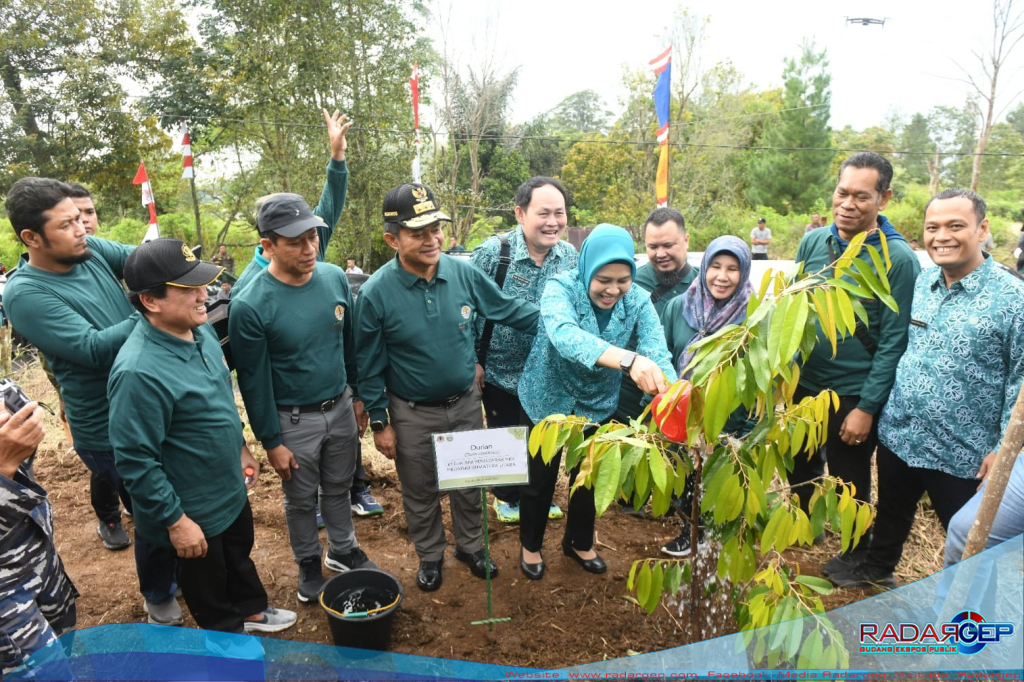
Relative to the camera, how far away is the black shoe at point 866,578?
285 centimetres

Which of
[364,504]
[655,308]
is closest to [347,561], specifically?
[364,504]

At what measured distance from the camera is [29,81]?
13.5 metres

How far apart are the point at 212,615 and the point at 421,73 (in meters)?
14.5

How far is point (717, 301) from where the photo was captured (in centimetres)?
286

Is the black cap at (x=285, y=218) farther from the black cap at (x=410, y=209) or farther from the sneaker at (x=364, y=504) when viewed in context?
the sneaker at (x=364, y=504)

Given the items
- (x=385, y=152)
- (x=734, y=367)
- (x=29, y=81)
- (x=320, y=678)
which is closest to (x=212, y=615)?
(x=320, y=678)

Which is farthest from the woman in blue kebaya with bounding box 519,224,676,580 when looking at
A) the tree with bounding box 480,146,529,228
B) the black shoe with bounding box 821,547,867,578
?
the tree with bounding box 480,146,529,228

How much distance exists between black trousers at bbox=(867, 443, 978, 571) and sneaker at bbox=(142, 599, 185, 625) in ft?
10.5

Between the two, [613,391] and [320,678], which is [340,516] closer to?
[320,678]

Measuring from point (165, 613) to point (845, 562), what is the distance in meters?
3.15

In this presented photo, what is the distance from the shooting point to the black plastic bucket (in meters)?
2.36

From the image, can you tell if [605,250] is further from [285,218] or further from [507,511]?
[507,511]

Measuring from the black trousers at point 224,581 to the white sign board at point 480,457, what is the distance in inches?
31.5

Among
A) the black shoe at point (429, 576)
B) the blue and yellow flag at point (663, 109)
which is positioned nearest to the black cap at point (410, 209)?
the black shoe at point (429, 576)
